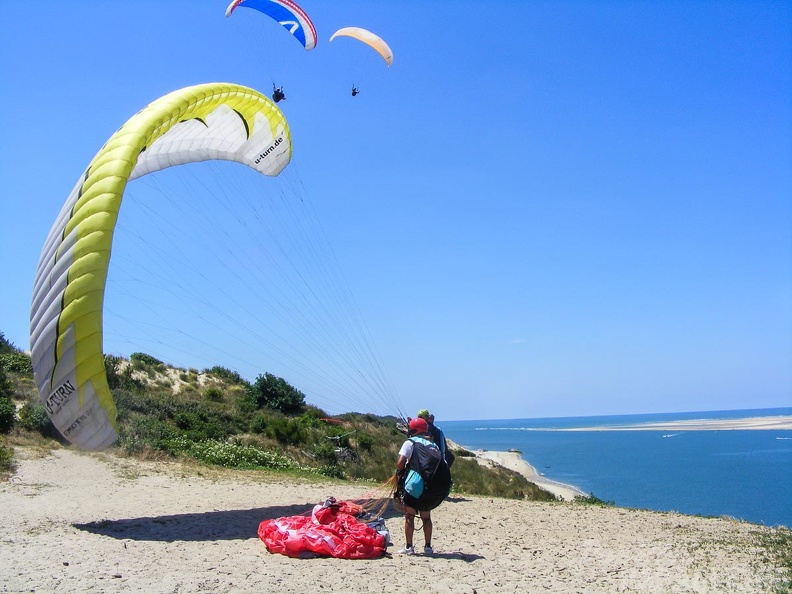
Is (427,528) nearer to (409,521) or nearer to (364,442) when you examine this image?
(409,521)

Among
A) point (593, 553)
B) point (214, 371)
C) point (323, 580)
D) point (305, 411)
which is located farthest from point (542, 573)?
point (214, 371)

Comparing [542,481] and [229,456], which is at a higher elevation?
[229,456]

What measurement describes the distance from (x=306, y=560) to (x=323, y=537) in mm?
291

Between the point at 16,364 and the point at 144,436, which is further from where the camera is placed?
the point at 16,364

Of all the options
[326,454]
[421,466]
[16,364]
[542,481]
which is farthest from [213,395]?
[542,481]

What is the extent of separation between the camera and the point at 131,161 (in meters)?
7.22

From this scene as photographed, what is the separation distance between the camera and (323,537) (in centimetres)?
638

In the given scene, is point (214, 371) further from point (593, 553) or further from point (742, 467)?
point (742, 467)

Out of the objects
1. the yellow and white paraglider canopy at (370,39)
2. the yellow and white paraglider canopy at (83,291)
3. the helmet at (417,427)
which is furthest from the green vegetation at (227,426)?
the yellow and white paraglider canopy at (370,39)

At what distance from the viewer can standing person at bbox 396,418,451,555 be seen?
6340 mm

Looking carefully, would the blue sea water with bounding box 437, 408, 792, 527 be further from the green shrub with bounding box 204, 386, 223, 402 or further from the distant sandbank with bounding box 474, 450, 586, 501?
the green shrub with bounding box 204, 386, 223, 402

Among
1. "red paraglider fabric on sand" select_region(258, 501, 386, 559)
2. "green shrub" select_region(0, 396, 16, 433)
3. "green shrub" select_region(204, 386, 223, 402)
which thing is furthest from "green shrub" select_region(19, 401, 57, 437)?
"red paraglider fabric on sand" select_region(258, 501, 386, 559)

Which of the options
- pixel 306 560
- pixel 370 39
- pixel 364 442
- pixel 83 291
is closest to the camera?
pixel 306 560

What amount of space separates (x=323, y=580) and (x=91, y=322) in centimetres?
356
